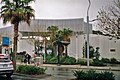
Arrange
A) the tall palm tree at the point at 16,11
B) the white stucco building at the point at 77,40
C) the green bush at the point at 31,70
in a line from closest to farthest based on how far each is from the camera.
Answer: the green bush at the point at 31,70
the tall palm tree at the point at 16,11
the white stucco building at the point at 77,40

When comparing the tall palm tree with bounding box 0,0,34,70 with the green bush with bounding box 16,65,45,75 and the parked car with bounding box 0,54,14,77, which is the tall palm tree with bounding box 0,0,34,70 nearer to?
the green bush with bounding box 16,65,45,75

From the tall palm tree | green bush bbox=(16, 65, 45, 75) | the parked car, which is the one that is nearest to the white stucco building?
the tall palm tree

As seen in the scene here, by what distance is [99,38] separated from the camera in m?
54.6

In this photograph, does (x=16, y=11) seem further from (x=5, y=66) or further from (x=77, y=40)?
(x=77, y=40)

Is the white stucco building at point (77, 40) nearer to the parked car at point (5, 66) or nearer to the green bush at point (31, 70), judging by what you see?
the green bush at point (31, 70)

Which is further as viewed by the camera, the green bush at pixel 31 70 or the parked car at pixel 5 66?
the green bush at pixel 31 70

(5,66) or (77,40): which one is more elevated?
(77,40)

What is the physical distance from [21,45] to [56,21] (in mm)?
11311

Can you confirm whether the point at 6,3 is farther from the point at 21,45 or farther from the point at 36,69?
the point at 21,45

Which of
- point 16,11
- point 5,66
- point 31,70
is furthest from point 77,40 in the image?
point 5,66

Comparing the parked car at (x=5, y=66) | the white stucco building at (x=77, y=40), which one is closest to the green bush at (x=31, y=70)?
the parked car at (x=5, y=66)

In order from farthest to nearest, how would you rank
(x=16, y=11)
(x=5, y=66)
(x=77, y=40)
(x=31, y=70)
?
(x=77, y=40) < (x=16, y=11) < (x=31, y=70) < (x=5, y=66)

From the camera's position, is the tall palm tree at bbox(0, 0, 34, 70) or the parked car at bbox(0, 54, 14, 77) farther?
the tall palm tree at bbox(0, 0, 34, 70)

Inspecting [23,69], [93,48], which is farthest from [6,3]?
[93,48]
